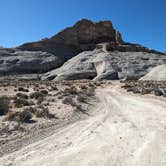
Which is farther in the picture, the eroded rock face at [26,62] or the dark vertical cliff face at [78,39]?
the dark vertical cliff face at [78,39]

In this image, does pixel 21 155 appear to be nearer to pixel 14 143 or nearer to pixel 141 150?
pixel 14 143

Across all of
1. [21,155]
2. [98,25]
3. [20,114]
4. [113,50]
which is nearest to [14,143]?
[21,155]

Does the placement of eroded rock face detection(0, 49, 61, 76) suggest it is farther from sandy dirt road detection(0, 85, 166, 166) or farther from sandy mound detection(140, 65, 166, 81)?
sandy dirt road detection(0, 85, 166, 166)

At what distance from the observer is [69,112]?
13.3 metres

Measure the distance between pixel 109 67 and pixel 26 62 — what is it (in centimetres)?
3489

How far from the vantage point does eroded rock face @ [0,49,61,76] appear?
81.2 metres

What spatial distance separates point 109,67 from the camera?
64500 millimetres

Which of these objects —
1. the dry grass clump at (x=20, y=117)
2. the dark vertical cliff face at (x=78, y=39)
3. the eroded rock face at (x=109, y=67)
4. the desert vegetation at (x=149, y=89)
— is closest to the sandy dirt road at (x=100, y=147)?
the dry grass clump at (x=20, y=117)

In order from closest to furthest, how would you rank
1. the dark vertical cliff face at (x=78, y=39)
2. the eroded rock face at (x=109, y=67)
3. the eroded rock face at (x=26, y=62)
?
the eroded rock face at (x=109, y=67) < the eroded rock face at (x=26, y=62) < the dark vertical cliff face at (x=78, y=39)

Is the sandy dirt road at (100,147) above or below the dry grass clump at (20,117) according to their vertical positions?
below

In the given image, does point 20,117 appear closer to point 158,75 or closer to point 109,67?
point 158,75

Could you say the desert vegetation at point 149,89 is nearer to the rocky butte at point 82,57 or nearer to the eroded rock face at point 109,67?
the eroded rock face at point 109,67

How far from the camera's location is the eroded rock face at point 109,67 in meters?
60.6

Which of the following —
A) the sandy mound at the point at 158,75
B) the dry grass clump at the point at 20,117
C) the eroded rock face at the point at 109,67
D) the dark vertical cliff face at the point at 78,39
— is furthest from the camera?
the dark vertical cliff face at the point at 78,39
